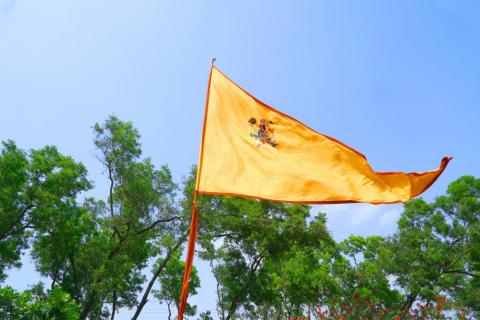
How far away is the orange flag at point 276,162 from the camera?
700cm

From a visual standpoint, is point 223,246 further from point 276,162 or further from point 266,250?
point 276,162

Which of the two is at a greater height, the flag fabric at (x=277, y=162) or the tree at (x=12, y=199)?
the tree at (x=12, y=199)

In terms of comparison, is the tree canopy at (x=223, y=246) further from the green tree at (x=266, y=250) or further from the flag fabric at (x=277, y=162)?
the flag fabric at (x=277, y=162)

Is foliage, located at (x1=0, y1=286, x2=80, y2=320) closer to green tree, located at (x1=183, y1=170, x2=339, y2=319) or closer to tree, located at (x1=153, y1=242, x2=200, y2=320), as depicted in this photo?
green tree, located at (x1=183, y1=170, x2=339, y2=319)

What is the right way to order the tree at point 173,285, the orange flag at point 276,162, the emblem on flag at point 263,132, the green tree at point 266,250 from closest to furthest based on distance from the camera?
the orange flag at point 276,162 → the emblem on flag at point 263,132 → the green tree at point 266,250 → the tree at point 173,285

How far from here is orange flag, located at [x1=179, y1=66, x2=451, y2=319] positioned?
7.00 m

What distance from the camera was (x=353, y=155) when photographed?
7.65 m

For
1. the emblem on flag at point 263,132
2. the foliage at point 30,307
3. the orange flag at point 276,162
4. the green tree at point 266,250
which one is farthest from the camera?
the green tree at point 266,250

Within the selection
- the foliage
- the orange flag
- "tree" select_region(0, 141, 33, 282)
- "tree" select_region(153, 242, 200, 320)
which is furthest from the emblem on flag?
"tree" select_region(153, 242, 200, 320)

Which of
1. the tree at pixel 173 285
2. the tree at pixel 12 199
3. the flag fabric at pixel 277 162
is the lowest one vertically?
the flag fabric at pixel 277 162

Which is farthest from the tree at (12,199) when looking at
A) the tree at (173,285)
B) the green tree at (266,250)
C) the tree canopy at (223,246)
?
the tree at (173,285)

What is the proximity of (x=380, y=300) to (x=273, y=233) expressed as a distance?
27.9 ft

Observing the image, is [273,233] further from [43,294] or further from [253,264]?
[43,294]

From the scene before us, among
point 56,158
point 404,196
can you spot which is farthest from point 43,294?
point 404,196
